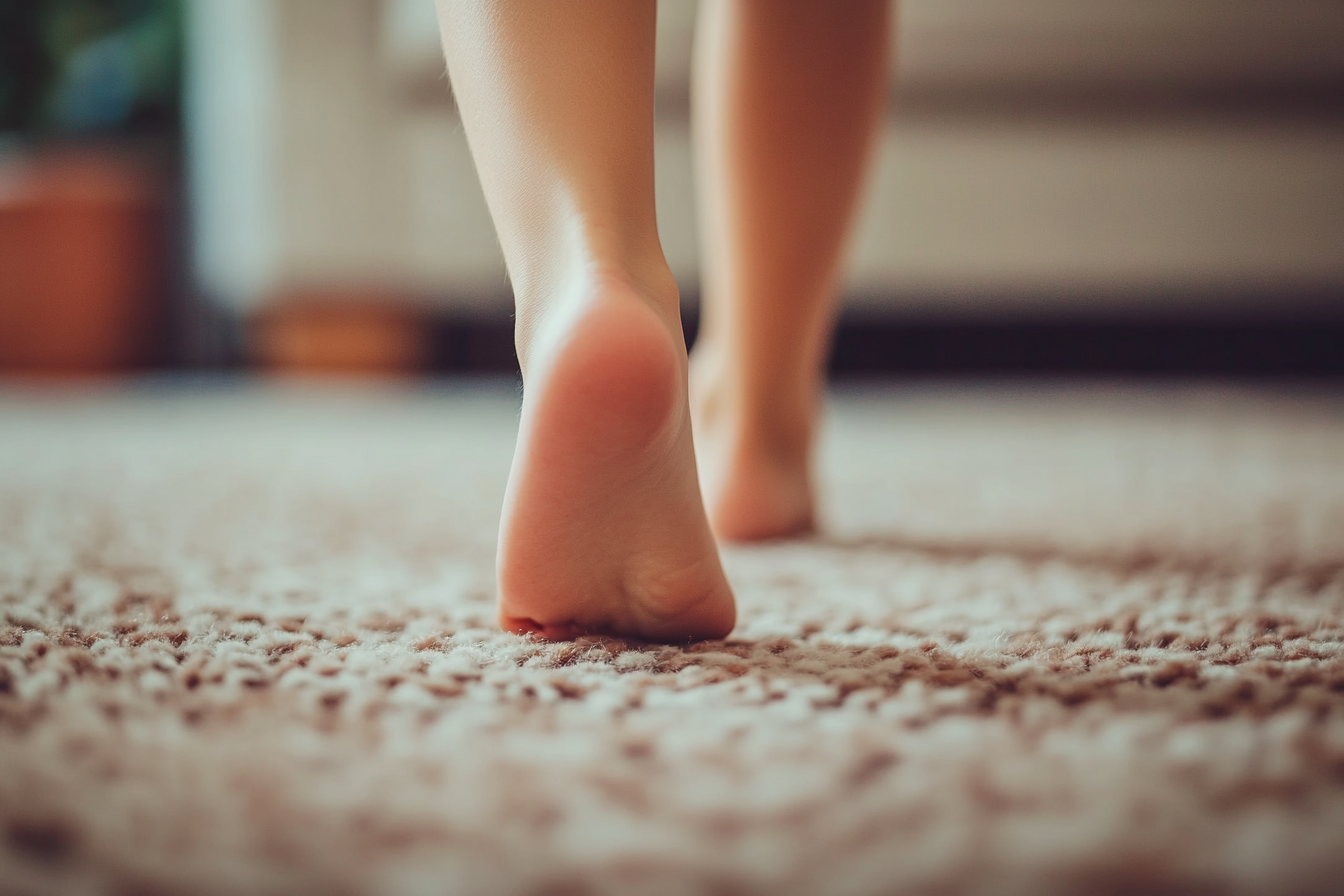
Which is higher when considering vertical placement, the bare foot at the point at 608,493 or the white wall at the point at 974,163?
the white wall at the point at 974,163

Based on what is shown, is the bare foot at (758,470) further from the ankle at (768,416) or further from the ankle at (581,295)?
the ankle at (581,295)

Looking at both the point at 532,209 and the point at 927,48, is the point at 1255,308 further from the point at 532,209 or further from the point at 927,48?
the point at 532,209

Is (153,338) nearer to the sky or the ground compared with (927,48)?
nearer to the ground

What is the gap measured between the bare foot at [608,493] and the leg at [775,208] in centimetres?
26

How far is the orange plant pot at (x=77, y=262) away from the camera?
2.07 meters

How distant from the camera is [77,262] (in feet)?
6.89

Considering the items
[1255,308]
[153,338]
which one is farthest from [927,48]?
[153,338]

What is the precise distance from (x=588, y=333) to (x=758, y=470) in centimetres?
31

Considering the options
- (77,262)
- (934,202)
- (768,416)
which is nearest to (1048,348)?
(934,202)

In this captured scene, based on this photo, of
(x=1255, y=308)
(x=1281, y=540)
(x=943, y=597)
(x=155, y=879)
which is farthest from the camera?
(x=1255, y=308)

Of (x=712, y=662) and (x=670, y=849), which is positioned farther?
(x=712, y=662)

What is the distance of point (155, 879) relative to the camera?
21 centimetres

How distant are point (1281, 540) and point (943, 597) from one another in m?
0.29

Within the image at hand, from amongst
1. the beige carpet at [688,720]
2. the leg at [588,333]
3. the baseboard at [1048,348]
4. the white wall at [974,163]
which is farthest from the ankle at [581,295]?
the baseboard at [1048,348]
